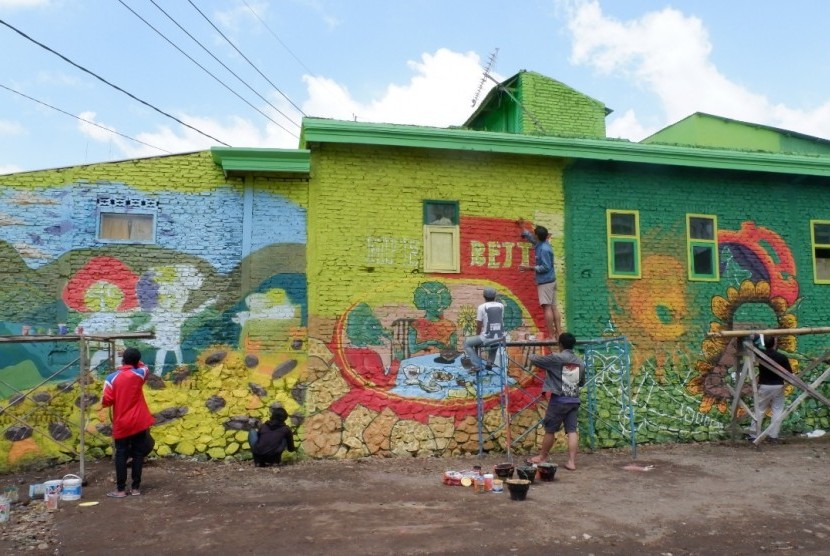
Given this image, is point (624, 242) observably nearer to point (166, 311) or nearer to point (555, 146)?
point (555, 146)

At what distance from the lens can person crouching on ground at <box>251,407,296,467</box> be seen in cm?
895

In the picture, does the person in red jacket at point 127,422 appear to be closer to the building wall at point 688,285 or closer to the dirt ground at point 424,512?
the dirt ground at point 424,512

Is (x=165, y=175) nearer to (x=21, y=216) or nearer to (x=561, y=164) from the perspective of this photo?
(x=21, y=216)

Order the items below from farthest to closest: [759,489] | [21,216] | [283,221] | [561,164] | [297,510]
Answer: [561,164]
[283,221]
[21,216]
[759,489]
[297,510]

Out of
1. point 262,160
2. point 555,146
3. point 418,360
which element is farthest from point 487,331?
point 262,160

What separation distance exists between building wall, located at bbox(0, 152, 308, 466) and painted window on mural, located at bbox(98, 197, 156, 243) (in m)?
0.07

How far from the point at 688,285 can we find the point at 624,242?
4.35ft

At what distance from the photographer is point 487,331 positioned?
30.7 ft

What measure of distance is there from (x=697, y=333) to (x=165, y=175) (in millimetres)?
8856

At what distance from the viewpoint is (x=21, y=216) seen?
9.40 metres

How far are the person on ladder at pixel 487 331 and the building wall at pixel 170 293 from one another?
2.48m

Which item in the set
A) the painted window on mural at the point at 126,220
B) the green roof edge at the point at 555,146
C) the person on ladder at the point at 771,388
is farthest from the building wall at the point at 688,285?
the painted window on mural at the point at 126,220

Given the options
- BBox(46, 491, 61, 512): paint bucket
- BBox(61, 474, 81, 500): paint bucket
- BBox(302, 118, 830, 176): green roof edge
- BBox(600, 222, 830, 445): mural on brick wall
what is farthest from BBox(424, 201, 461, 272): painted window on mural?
BBox(46, 491, 61, 512): paint bucket

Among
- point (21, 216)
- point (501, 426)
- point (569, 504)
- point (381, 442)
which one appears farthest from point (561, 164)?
point (21, 216)
